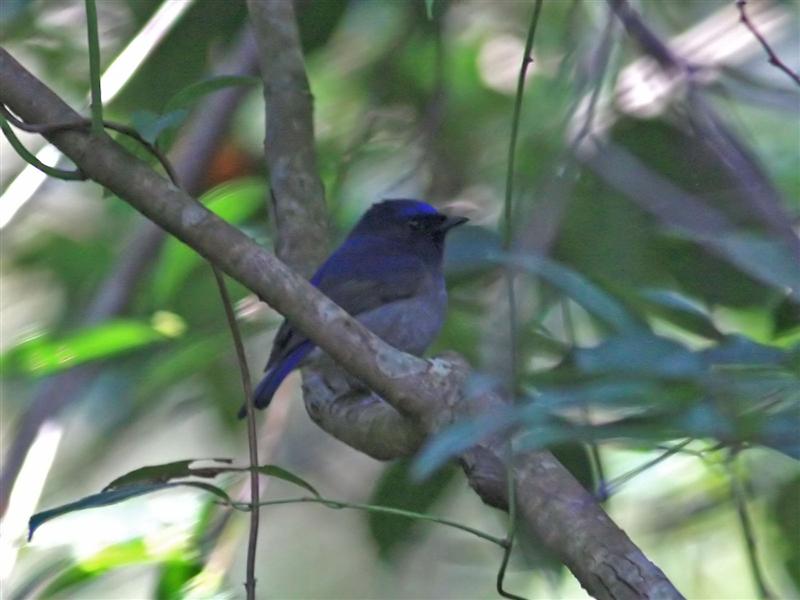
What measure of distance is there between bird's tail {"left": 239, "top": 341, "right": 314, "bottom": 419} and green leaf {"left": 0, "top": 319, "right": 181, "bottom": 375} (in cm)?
95

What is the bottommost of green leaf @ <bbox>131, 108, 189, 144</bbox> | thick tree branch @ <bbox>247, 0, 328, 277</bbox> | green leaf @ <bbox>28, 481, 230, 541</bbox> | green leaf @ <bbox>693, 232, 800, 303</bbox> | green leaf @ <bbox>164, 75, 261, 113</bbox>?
green leaf @ <bbox>28, 481, 230, 541</bbox>

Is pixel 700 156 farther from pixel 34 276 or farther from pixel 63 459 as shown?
pixel 63 459

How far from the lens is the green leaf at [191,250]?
340 cm

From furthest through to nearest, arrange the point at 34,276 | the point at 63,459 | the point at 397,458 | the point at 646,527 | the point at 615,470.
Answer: the point at 63,459 < the point at 34,276 < the point at 646,527 < the point at 615,470 < the point at 397,458

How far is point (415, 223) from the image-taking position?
204 inches

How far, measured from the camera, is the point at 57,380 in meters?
3.69

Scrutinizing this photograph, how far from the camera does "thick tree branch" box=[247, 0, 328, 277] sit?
3562mm

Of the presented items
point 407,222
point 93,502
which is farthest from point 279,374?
point 93,502

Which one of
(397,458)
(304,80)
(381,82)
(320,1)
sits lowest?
(397,458)

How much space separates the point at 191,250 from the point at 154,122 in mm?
1082

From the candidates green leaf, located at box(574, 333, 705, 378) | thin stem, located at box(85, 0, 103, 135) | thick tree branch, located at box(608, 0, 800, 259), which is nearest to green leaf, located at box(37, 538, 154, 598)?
thin stem, located at box(85, 0, 103, 135)

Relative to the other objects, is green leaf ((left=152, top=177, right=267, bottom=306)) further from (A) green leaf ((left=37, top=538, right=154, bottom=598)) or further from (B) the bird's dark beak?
(B) the bird's dark beak

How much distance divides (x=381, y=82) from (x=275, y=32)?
103 centimetres

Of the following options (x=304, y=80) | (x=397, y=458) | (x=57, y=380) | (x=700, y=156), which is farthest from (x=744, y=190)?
(x=57, y=380)
